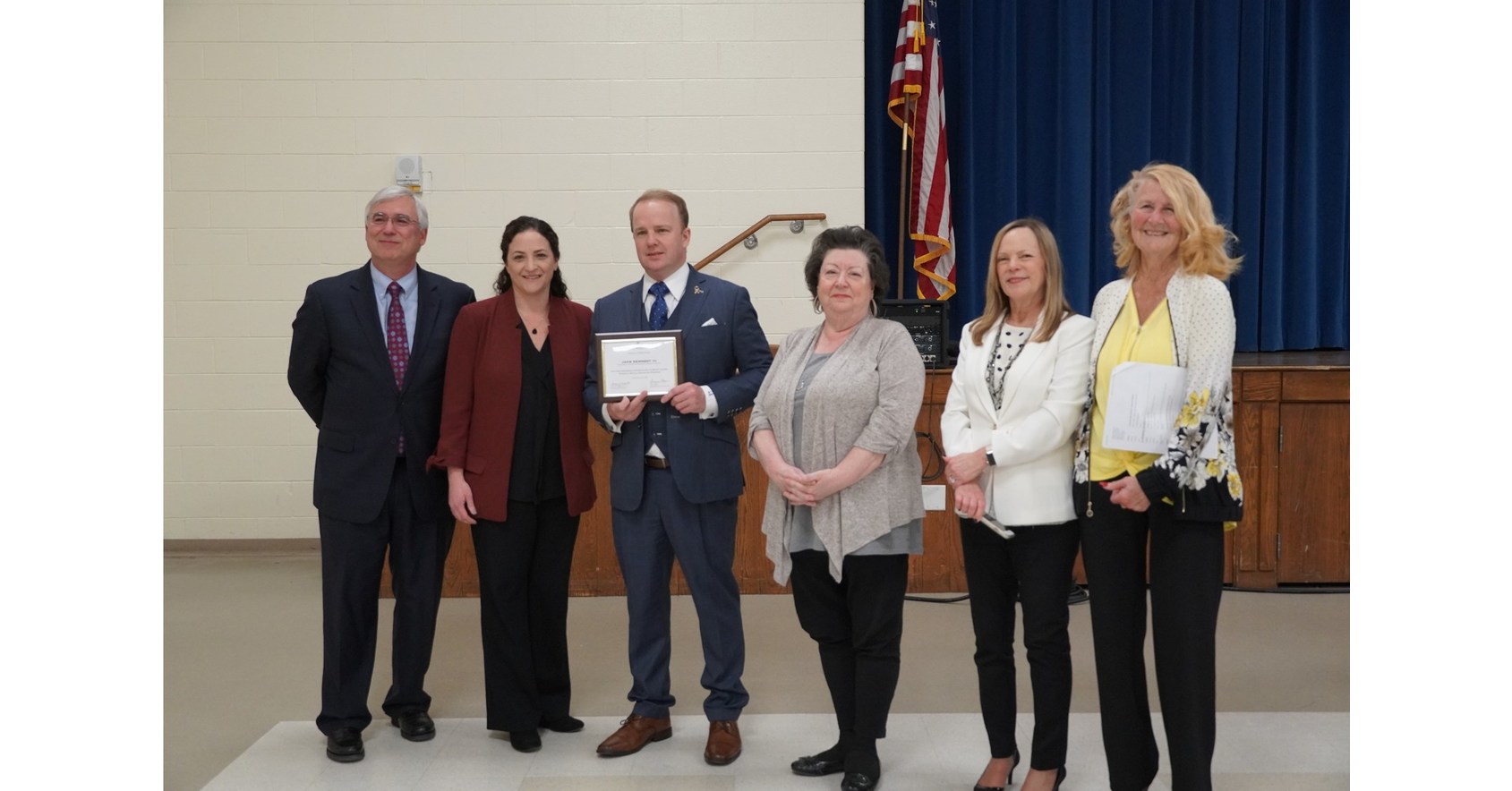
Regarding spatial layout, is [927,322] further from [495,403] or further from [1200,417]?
[1200,417]

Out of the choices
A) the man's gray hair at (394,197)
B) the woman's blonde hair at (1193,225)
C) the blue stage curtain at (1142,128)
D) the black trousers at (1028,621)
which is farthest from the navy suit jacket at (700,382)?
the blue stage curtain at (1142,128)

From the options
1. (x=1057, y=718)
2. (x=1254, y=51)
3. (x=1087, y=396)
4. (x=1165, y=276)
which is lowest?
(x=1057, y=718)

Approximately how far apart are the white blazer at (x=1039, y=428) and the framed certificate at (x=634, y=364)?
2.78ft

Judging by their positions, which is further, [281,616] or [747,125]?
[747,125]

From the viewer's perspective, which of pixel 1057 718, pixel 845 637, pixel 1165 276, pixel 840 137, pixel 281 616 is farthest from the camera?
pixel 840 137

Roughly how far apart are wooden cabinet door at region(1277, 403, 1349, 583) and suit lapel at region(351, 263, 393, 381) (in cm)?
379

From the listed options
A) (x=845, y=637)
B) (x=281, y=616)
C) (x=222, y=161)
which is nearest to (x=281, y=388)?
(x=222, y=161)

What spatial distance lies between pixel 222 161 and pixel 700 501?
14.1 feet

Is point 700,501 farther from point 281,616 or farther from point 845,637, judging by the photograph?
point 281,616

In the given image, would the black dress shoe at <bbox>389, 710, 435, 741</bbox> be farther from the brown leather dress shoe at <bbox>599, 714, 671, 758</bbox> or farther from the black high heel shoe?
the black high heel shoe

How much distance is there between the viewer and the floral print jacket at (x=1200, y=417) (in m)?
2.29

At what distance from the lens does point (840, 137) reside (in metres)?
5.87

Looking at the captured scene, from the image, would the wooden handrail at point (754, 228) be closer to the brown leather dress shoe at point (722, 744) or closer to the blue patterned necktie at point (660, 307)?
the blue patterned necktie at point (660, 307)

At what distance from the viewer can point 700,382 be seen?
303 cm
